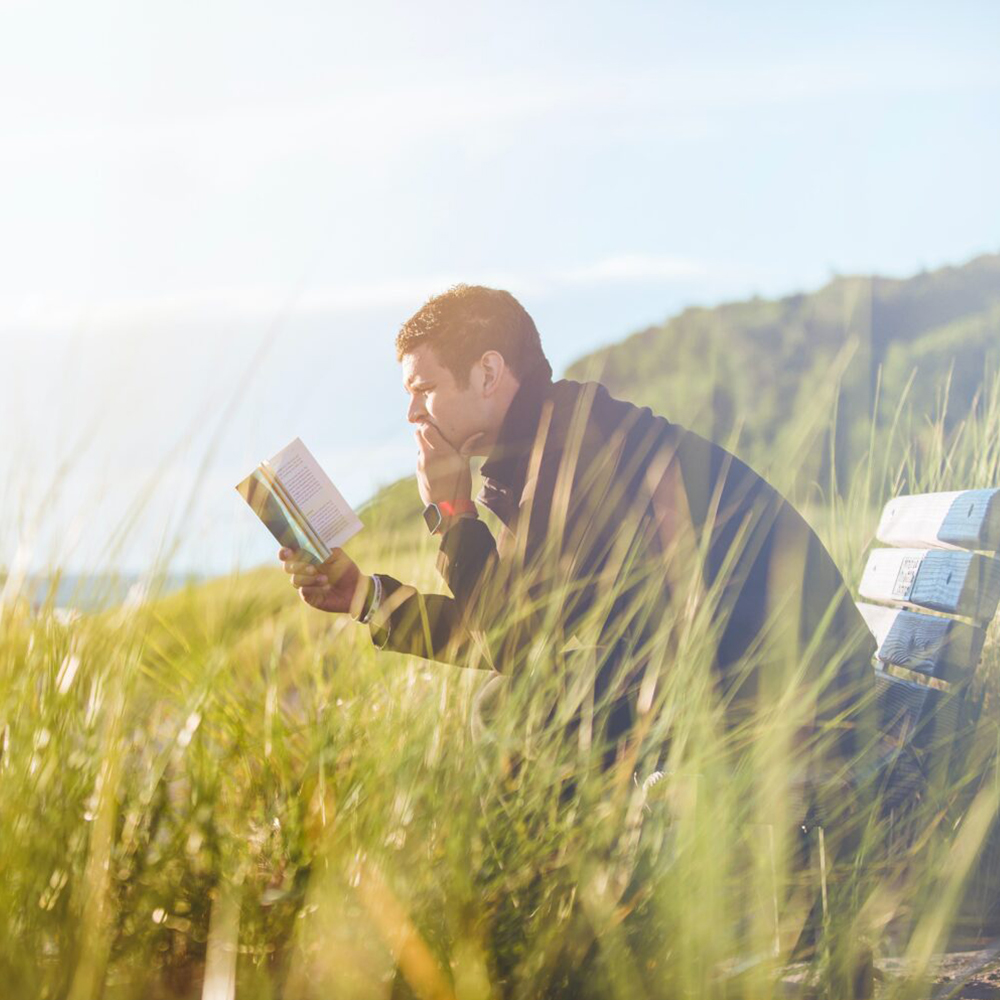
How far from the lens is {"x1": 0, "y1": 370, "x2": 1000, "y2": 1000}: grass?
1867 mm

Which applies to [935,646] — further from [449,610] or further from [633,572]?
[449,610]

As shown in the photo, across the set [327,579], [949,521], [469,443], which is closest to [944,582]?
[949,521]

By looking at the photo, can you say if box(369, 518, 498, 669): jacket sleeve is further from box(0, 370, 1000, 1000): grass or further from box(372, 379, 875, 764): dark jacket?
box(0, 370, 1000, 1000): grass

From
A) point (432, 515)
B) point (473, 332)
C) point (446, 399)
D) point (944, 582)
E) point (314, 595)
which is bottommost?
point (944, 582)

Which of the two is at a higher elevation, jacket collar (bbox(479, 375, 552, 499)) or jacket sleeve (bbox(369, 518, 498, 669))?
jacket collar (bbox(479, 375, 552, 499))

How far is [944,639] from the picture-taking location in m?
→ 3.20

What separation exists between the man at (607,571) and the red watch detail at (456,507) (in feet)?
0.20

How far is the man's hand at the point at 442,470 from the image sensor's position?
327 centimetres

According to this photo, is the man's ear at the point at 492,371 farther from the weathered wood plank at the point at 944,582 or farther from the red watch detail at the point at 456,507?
the weathered wood plank at the point at 944,582

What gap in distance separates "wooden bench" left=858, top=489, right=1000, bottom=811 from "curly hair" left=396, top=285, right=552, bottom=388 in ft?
3.87

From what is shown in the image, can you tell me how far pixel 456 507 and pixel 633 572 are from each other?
75cm

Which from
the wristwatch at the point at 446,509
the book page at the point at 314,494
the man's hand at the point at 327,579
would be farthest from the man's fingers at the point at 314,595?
the wristwatch at the point at 446,509

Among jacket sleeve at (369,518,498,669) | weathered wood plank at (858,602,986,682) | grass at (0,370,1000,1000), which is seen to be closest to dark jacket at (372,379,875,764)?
jacket sleeve at (369,518,498,669)

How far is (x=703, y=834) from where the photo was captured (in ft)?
6.59
